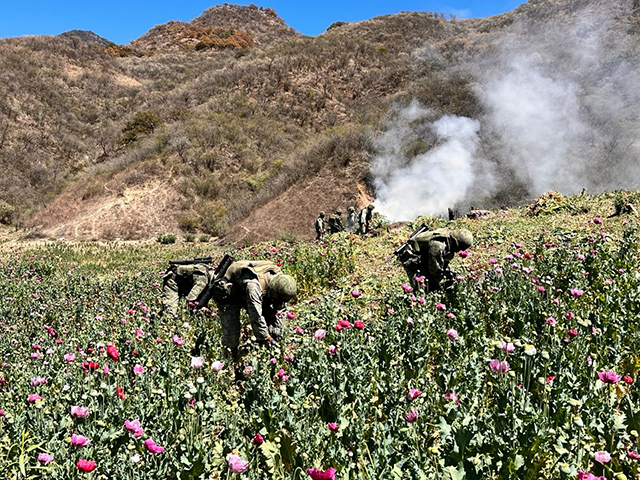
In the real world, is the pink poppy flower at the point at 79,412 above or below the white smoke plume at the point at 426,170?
below

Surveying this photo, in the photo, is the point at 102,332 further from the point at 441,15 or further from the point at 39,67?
the point at 441,15

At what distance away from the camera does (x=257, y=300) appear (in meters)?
4.61

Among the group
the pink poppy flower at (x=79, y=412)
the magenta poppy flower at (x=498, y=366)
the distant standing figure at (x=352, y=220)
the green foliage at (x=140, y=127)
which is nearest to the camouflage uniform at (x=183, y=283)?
the pink poppy flower at (x=79, y=412)

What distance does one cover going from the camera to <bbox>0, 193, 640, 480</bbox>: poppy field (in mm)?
2529

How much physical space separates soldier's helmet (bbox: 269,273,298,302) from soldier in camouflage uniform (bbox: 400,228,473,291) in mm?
1659

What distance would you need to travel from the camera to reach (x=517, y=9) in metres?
50.1

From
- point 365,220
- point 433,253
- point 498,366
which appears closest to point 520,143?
point 365,220

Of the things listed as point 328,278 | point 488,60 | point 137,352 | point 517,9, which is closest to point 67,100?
point 488,60

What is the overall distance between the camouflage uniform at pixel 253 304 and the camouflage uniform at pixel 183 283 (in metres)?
1.33

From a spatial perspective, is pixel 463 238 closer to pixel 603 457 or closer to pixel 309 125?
pixel 603 457

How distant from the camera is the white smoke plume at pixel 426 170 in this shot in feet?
62.5

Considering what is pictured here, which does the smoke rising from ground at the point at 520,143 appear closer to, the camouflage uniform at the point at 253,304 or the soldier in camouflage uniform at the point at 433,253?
the soldier in camouflage uniform at the point at 433,253

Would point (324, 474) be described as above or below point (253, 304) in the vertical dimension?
below

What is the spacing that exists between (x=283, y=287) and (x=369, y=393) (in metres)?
1.50
